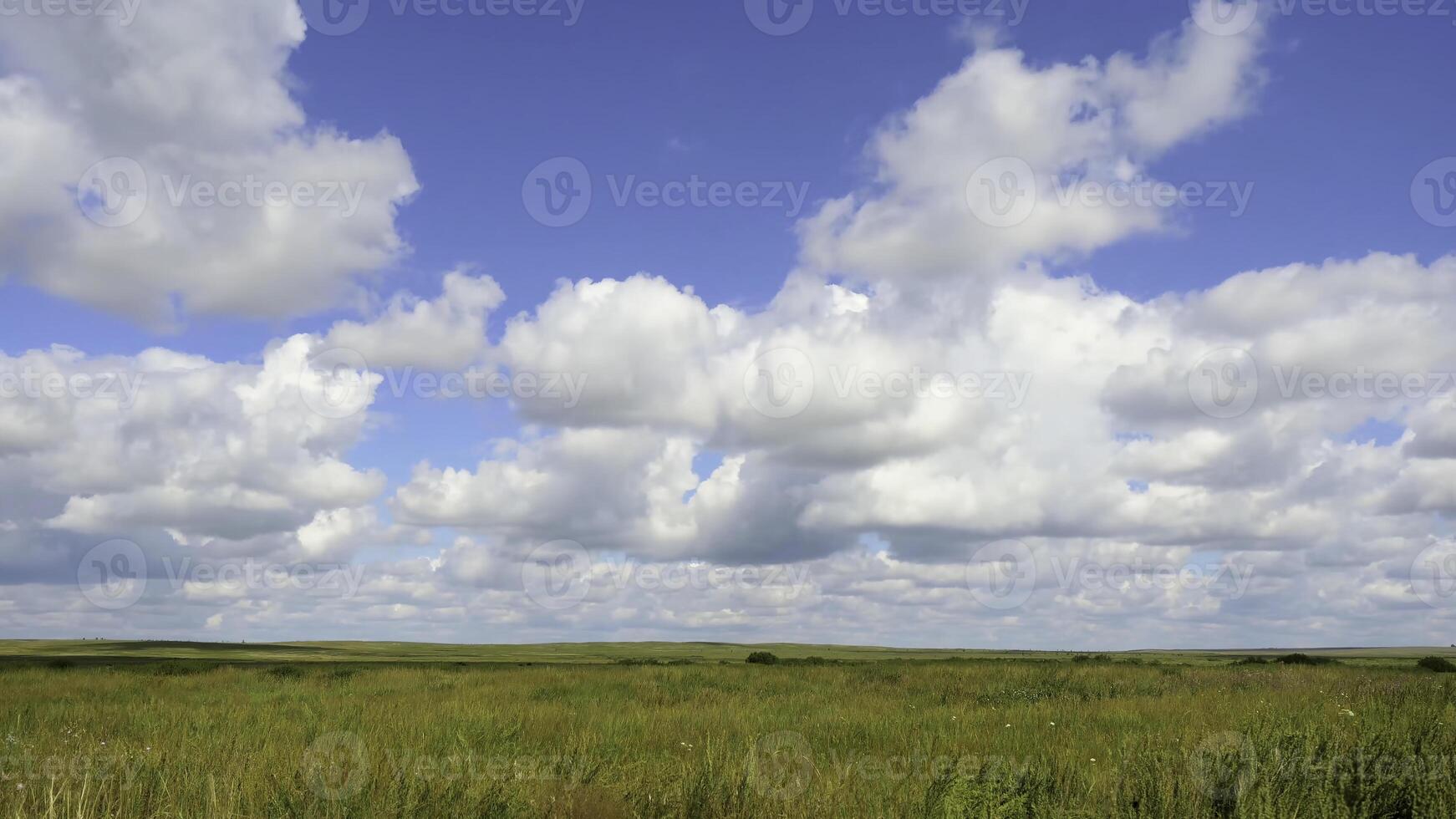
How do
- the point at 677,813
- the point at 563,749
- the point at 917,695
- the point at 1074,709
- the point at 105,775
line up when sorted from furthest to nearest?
1. the point at 917,695
2. the point at 1074,709
3. the point at 563,749
4. the point at 105,775
5. the point at 677,813

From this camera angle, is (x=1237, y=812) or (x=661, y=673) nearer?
(x=1237, y=812)

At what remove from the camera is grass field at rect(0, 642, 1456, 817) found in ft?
20.2

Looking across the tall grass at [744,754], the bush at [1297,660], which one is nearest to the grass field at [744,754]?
the tall grass at [744,754]

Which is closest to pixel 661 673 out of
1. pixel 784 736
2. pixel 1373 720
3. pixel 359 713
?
pixel 359 713

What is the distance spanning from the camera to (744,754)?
30.7ft

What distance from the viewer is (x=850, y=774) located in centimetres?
793

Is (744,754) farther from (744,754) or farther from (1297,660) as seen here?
(1297,660)

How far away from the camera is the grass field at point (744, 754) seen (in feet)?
20.2

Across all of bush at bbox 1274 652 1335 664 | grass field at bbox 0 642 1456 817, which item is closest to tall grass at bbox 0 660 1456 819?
grass field at bbox 0 642 1456 817

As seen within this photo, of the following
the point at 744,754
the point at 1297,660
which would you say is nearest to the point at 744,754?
the point at 744,754

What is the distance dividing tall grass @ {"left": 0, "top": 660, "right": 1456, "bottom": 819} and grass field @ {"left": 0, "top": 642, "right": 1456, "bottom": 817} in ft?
0.13

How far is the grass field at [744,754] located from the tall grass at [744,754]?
40 millimetres

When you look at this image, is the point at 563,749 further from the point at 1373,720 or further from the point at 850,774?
the point at 1373,720

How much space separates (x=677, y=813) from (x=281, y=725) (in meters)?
8.75
